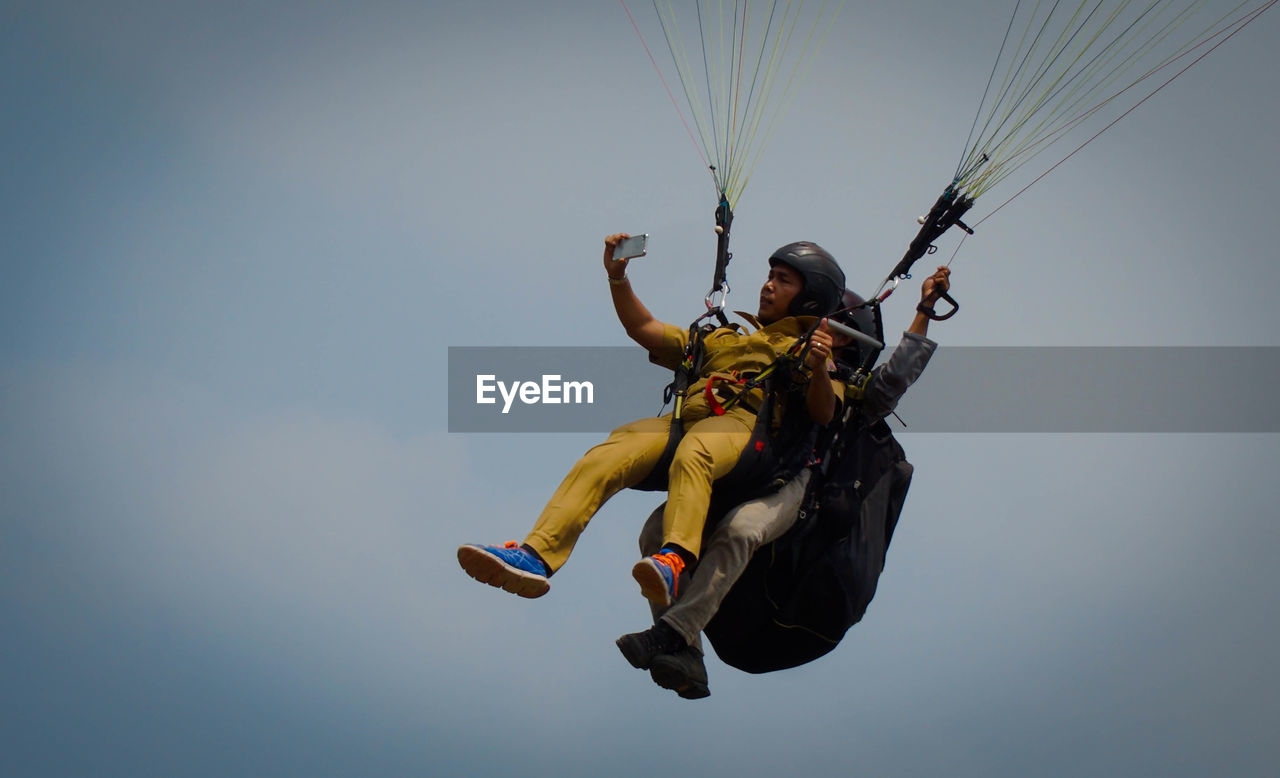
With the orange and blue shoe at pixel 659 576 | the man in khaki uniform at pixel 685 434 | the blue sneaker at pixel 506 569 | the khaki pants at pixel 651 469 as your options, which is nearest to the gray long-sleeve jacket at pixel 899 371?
the man in khaki uniform at pixel 685 434

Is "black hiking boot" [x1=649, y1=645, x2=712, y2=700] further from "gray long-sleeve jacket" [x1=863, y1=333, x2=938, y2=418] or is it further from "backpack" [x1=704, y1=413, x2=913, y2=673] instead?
"gray long-sleeve jacket" [x1=863, y1=333, x2=938, y2=418]

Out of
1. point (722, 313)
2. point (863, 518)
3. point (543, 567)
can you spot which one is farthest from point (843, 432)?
point (543, 567)

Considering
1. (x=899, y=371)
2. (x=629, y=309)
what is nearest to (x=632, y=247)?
(x=629, y=309)

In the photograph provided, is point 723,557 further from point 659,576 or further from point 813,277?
point 813,277

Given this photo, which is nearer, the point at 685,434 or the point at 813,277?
the point at 685,434

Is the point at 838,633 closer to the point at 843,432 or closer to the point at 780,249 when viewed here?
the point at 843,432

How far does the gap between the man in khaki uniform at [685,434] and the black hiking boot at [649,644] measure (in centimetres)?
37

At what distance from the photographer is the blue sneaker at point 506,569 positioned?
585 centimetres

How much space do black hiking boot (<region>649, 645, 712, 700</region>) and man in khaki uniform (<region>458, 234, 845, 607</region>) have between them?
1.46 ft

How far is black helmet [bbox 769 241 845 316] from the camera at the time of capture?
24.3 ft

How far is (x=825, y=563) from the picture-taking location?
23.7 ft

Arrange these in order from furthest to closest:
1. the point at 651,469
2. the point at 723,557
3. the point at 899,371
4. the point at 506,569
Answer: the point at 899,371 → the point at 651,469 → the point at 723,557 → the point at 506,569

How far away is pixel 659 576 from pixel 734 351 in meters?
1.71

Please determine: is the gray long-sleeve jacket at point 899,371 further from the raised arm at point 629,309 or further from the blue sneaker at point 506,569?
the blue sneaker at point 506,569
